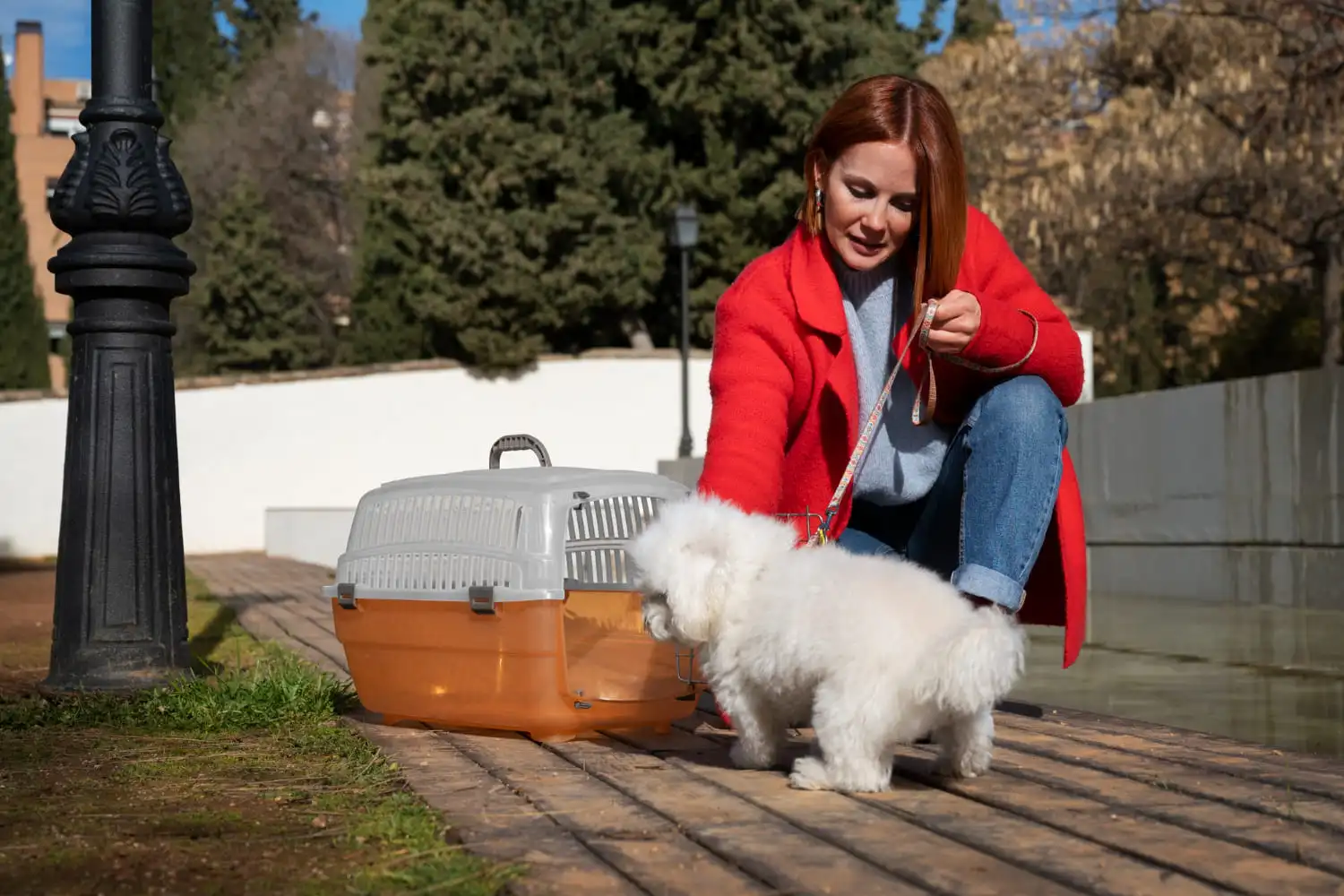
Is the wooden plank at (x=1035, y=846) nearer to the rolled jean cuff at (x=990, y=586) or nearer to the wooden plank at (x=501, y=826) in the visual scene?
the rolled jean cuff at (x=990, y=586)

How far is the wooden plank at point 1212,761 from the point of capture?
122 inches

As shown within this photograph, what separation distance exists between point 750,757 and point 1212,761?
101 cm

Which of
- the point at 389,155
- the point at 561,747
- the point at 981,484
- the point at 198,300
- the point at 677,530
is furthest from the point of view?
the point at 198,300

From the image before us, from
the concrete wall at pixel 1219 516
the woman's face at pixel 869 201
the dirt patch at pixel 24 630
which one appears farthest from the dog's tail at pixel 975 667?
the concrete wall at pixel 1219 516

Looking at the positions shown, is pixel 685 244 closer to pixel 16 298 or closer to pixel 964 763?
pixel 964 763

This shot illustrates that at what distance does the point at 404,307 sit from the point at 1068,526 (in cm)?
2232

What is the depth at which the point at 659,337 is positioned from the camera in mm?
24859

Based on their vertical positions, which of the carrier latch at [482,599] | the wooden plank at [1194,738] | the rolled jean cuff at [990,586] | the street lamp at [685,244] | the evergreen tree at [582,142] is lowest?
the wooden plank at [1194,738]

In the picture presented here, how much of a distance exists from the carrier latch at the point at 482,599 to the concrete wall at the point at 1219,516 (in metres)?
3.75

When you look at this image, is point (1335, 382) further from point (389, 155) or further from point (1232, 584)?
point (389, 155)

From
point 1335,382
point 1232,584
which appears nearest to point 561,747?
point 1335,382

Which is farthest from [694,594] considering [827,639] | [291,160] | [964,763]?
[291,160]

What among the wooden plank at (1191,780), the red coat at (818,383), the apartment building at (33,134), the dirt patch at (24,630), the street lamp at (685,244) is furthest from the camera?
the apartment building at (33,134)

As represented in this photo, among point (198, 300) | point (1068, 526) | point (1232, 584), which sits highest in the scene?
point (198, 300)
